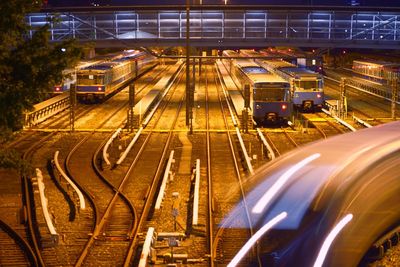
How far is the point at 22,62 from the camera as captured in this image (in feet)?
27.9

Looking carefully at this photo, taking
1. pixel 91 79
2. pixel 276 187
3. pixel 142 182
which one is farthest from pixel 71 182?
pixel 91 79

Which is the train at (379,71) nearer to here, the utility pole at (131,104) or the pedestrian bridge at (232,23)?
the pedestrian bridge at (232,23)

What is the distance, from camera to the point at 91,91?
35.6m

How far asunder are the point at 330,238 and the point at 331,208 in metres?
0.20

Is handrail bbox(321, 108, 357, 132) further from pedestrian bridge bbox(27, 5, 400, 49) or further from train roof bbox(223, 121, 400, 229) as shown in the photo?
train roof bbox(223, 121, 400, 229)

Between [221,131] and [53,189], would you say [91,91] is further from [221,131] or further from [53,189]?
[53,189]

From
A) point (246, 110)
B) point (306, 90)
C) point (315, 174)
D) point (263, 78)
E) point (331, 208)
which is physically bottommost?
point (246, 110)

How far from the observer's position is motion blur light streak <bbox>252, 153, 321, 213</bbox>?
4.62m

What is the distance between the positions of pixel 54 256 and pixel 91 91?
84.0ft

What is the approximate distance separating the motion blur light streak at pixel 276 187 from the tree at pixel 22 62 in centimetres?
473

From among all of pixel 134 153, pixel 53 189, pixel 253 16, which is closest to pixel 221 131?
pixel 134 153

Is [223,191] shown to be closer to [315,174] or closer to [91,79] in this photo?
[315,174]

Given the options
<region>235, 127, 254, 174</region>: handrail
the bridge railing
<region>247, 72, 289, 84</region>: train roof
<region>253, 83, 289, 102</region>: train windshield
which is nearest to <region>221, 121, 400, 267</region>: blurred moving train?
<region>235, 127, 254, 174</region>: handrail

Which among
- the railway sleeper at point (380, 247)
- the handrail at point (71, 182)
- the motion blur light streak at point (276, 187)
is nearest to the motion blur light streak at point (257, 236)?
the motion blur light streak at point (276, 187)
